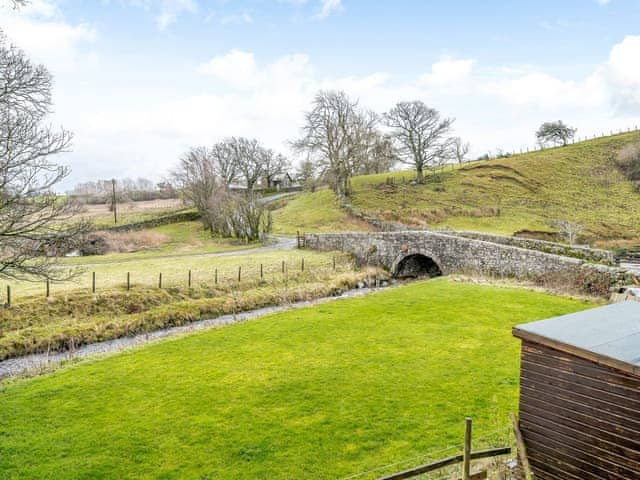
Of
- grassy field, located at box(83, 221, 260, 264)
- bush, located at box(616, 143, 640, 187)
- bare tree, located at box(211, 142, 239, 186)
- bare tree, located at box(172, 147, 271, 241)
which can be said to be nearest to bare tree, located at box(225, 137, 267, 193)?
bare tree, located at box(211, 142, 239, 186)

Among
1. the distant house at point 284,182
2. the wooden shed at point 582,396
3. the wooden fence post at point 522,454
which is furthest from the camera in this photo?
the distant house at point 284,182

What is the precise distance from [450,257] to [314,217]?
83.3ft

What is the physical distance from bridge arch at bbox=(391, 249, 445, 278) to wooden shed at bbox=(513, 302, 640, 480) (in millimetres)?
22920

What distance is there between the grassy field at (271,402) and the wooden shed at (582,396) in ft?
6.69

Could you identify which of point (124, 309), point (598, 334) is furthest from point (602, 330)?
point (124, 309)

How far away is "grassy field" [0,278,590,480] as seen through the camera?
8.72m

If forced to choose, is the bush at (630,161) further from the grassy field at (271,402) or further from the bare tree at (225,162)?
the bare tree at (225,162)

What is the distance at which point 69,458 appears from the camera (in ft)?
29.1

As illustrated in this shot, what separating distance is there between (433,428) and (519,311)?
9.85 m

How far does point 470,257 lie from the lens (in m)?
26.5

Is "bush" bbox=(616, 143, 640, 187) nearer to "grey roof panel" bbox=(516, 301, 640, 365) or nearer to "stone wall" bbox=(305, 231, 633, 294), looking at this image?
"stone wall" bbox=(305, 231, 633, 294)

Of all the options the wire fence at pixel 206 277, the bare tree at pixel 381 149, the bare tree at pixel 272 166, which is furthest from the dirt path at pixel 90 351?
the bare tree at pixel 272 166

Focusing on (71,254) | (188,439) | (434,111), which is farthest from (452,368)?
(434,111)

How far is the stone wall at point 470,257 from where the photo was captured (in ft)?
64.7
